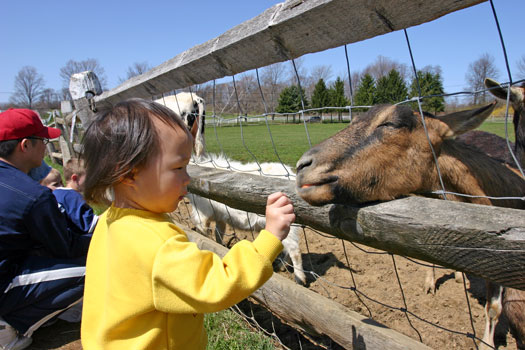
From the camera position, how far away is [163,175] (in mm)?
1304

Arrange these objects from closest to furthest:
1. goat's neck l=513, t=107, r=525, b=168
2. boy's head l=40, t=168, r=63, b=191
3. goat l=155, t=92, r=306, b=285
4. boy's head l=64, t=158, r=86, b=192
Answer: goat's neck l=513, t=107, r=525, b=168 → boy's head l=64, t=158, r=86, b=192 → boy's head l=40, t=168, r=63, b=191 → goat l=155, t=92, r=306, b=285

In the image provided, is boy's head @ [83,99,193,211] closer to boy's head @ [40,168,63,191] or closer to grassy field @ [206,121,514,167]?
boy's head @ [40,168,63,191]

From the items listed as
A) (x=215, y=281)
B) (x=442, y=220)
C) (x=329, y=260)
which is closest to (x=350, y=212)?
(x=442, y=220)

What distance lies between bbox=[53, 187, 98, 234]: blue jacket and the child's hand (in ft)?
8.47

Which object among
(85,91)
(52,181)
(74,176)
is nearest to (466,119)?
(74,176)

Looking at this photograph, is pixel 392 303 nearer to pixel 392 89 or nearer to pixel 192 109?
pixel 392 89

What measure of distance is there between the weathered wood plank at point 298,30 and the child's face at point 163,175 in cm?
88

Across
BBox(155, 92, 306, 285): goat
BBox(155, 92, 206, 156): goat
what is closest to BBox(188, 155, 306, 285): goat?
BBox(155, 92, 306, 285): goat

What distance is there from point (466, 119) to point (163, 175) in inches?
68.4

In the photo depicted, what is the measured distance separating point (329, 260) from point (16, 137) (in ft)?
12.3

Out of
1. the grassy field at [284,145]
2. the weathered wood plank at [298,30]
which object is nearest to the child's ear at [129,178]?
the weathered wood plank at [298,30]

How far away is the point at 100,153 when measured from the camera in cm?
131

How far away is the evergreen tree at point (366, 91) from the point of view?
2971 millimetres

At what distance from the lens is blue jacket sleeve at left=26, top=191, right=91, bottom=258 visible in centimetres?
263
